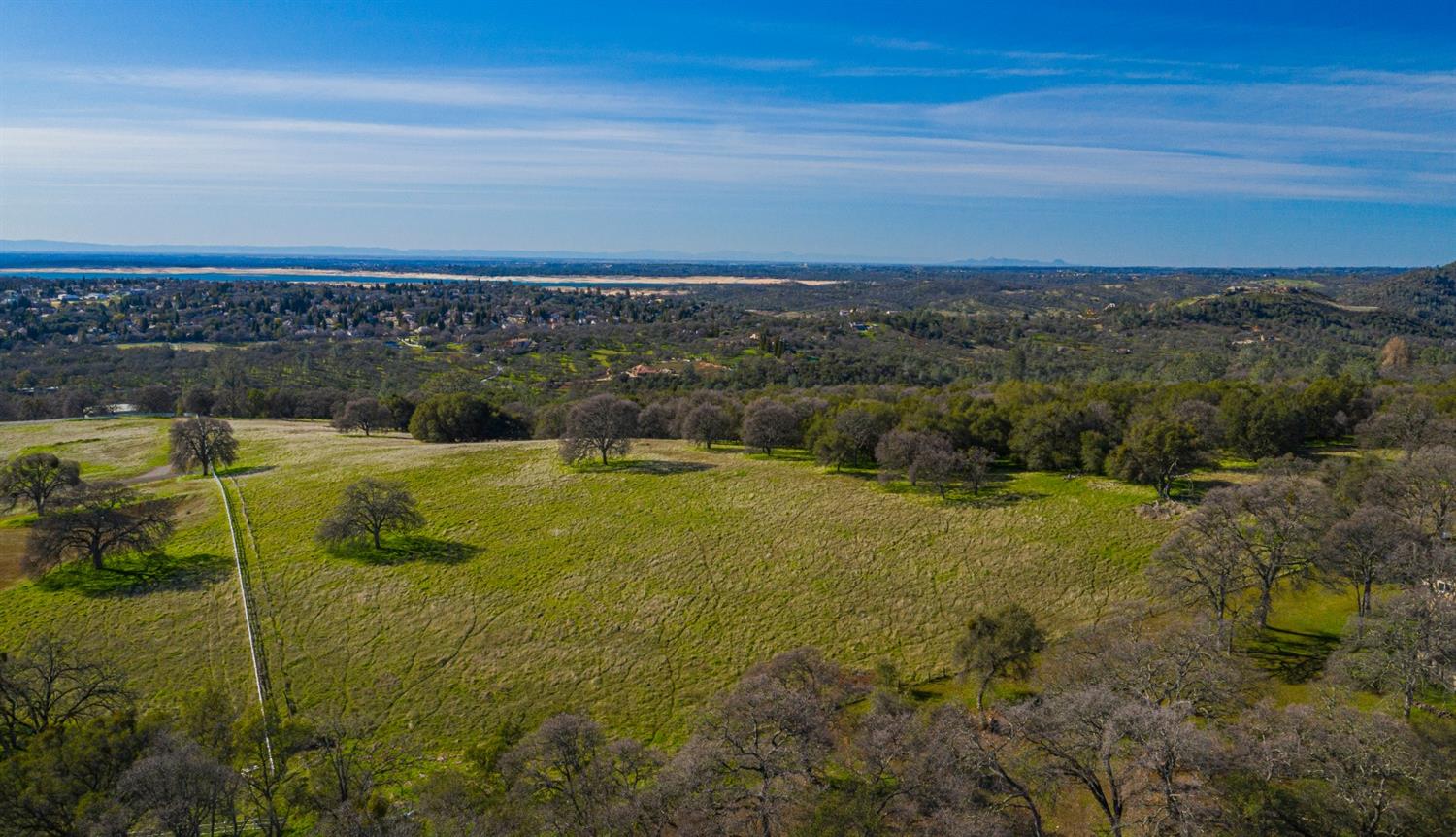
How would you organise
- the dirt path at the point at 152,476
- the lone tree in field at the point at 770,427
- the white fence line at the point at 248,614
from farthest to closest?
1. the lone tree in field at the point at 770,427
2. the dirt path at the point at 152,476
3. the white fence line at the point at 248,614

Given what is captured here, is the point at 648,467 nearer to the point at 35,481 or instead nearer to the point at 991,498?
the point at 991,498

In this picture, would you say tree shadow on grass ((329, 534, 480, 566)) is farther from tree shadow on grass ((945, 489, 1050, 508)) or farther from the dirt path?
tree shadow on grass ((945, 489, 1050, 508))

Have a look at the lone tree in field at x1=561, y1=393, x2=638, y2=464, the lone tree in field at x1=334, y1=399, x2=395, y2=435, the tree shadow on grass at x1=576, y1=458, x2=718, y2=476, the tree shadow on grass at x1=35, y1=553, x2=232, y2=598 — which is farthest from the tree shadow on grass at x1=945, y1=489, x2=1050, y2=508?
the lone tree in field at x1=334, y1=399, x2=395, y2=435

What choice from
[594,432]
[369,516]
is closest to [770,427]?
[594,432]

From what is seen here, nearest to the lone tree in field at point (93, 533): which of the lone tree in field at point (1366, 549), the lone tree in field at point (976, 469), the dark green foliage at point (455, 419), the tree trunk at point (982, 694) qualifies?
the dark green foliage at point (455, 419)

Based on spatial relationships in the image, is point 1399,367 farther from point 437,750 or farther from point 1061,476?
point 437,750

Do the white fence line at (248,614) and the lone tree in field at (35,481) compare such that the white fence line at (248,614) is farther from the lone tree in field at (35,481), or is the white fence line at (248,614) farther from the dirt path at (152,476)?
the dirt path at (152,476)
